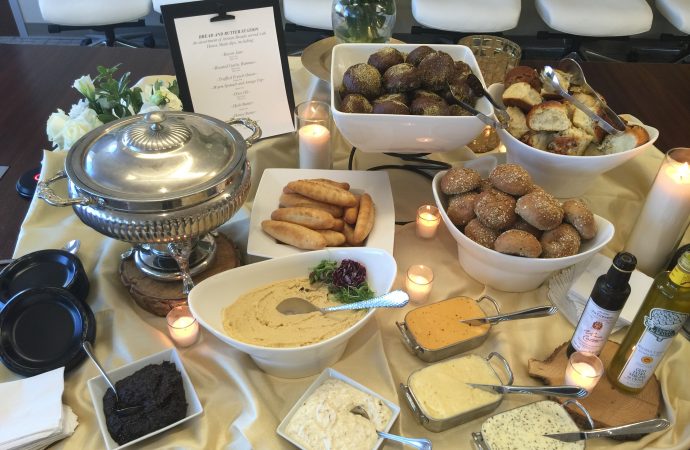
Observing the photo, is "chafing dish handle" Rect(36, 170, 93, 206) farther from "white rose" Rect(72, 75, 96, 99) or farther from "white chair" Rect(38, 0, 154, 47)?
"white chair" Rect(38, 0, 154, 47)

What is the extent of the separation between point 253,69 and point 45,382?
2.36ft

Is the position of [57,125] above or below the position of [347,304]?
above

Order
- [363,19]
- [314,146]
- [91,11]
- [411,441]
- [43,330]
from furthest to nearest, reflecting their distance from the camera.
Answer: [91,11], [363,19], [314,146], [43,330], [411,441]

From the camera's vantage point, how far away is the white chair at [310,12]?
215cm

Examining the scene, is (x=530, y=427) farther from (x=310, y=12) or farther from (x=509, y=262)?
(x=310, y=12)

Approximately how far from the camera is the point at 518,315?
2.61 ft

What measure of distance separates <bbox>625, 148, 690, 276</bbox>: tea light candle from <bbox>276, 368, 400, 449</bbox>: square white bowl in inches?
21.9

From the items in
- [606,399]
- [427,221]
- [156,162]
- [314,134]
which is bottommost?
[606,399]

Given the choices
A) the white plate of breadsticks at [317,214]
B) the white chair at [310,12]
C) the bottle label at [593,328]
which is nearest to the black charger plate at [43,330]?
the white plate of breadsticks at [317,214]

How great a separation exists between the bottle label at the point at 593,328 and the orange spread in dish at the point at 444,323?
13 centimetres

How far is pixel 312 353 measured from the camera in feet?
2.27

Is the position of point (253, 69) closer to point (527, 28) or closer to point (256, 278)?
point (256, 278)

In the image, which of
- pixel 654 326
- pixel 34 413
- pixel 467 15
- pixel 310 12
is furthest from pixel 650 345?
pixel 310 12

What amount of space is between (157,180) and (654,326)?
0.66 m
